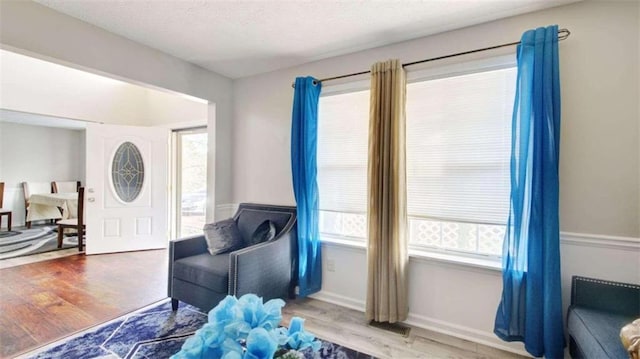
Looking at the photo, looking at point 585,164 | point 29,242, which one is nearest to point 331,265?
point 585,164

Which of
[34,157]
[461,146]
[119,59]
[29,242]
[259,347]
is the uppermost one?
[119,59]

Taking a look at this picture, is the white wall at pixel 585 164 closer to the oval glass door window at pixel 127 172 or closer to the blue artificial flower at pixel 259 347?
the blue artificial flower at pixel 259 347

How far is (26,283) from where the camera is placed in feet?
10.2

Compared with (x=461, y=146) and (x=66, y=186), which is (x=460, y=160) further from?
(x=66, y=186)

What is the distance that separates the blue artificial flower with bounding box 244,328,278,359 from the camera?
2.39 feet

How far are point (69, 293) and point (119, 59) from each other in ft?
7.81

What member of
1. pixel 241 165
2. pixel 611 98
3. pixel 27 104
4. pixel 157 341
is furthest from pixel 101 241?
pixel 611 98

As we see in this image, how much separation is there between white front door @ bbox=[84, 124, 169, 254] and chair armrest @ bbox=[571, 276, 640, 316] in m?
5.05

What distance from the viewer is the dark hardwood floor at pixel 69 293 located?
2.18 metres

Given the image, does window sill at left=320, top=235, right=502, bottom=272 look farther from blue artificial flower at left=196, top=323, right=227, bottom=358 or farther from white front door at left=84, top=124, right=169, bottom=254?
white front door at left=84, top=124, right=169, bottom=254

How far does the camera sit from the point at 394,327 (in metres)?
2.35

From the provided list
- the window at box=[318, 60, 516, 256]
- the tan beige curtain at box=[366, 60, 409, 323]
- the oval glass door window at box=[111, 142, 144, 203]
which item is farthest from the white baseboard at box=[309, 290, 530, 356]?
the oval glass door window at box=[111, 142, 144, 203]

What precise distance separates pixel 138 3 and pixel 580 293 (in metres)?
3.56

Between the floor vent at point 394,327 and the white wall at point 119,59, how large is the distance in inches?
86.6
